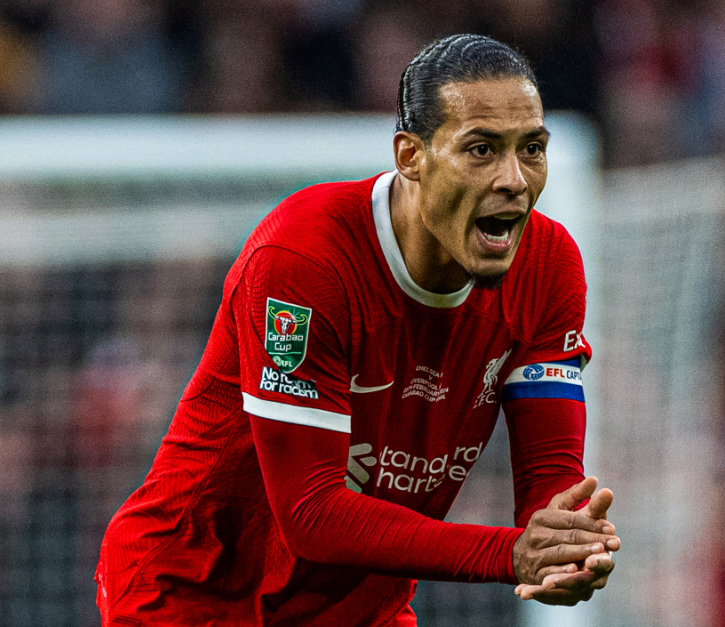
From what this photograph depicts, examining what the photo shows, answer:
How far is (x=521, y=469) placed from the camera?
2.61 meters

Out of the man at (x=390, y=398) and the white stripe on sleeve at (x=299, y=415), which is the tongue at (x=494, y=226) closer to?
the man at (x=390, y=398)

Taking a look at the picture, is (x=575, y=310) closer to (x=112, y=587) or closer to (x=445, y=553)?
(x=445, y=553)

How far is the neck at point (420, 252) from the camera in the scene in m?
2.40

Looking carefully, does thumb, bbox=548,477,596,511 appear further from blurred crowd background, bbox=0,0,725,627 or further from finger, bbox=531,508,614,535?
blurred crowd background, bbox=0,0,725,627

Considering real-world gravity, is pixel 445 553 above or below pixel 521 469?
below

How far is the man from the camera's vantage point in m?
2.19

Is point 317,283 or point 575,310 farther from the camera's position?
point 575,310

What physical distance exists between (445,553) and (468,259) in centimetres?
60

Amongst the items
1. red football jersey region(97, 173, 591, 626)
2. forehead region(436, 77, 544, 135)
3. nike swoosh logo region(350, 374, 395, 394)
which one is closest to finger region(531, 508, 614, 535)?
red football jersey region(97, 173, 591, 626)

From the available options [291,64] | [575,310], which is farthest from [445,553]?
[291,64]

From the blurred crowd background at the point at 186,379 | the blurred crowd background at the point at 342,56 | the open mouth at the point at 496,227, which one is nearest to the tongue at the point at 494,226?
the open mouth at the point at 496,227

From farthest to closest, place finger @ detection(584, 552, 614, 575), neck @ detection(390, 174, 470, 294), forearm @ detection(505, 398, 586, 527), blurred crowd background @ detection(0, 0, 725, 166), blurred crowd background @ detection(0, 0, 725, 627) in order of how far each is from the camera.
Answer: blurred crowd background @ detection(0, 0, 725, 166) < blurred crowd background @ detection(0, 0, 725, 627) < forearm @ detection(505, 398, 586, 527) < neck @ detection(390, 174, 470, 294) < finger @ detection(584, 552, 614, 575)

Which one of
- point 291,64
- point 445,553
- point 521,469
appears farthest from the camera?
point 291,64

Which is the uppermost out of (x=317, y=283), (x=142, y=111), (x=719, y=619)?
(x=142, y=111)
